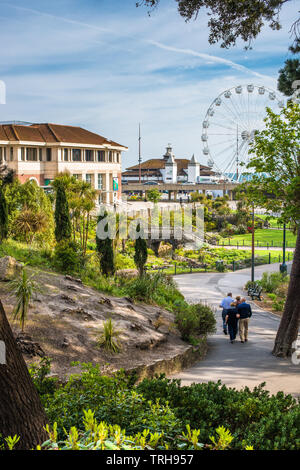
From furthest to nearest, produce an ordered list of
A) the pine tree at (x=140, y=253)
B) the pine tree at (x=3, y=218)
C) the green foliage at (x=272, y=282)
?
the green foliage at (x=272, y=282)
the pine tree at (x=140, y=253)
the pine tree at (x=3, y=218)

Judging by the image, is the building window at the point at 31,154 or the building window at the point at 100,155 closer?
the building window at the point at 31,154

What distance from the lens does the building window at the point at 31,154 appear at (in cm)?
5310

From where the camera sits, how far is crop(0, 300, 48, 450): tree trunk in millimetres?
4855

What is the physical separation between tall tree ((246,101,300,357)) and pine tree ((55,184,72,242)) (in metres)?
11.1

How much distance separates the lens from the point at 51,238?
82.8 feet

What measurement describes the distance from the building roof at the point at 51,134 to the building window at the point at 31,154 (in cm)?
106

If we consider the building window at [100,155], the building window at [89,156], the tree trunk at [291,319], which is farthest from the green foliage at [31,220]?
the building window at [100,155]

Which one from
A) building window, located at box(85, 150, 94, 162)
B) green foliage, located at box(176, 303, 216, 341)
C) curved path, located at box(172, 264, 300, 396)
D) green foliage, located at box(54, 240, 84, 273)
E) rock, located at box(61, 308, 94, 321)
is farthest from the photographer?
building window, located at box(85, 150, 94, 162)

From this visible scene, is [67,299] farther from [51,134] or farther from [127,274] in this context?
[51,134]

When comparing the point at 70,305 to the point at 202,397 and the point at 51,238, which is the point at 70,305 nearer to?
the point at 202,397

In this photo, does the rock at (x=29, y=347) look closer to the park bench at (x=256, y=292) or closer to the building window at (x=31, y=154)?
the park bench at (x=256, y=292)

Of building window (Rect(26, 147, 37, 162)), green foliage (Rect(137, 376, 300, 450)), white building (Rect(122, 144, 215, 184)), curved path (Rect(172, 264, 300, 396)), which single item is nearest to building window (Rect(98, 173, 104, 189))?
building window (Rect(26, 147, 37, 162))

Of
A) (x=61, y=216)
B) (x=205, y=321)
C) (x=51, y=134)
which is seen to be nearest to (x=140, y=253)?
(x=61, y=216)

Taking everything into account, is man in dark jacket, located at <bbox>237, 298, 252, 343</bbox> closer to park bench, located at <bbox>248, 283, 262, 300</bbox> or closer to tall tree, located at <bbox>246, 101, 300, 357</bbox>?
tall tree, located at <bbox>246, 101, 300, 357</bbox>
